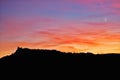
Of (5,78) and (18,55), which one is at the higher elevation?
(18,55)

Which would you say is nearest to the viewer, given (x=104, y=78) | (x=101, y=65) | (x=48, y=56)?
(x=104, y=78)

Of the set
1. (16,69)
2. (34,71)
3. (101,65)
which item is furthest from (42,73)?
(101,65)

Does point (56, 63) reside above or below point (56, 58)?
below

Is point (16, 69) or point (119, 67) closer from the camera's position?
point (119, 67)

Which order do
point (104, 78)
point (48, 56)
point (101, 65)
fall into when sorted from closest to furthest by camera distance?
point (104, 78)
point (101, 65)
point (48, 56)

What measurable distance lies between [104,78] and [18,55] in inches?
577

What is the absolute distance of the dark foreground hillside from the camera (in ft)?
136

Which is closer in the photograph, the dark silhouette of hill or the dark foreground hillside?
the dark foreground hillside

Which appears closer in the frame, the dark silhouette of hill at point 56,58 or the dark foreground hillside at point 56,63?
the dark foreground hillside at point 56,63

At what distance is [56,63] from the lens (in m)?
43.6

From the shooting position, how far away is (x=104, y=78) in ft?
130

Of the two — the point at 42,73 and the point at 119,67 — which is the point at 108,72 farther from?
the point at 42,73

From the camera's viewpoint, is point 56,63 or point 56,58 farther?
point 56,58

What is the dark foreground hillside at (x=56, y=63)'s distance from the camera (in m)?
41.6
